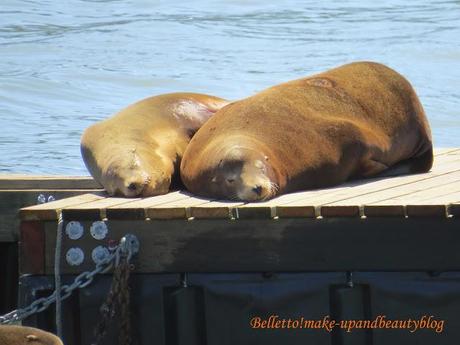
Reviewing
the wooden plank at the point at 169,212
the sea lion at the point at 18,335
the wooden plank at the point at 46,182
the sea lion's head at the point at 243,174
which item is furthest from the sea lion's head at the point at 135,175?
the sea lion at the point at 18,335

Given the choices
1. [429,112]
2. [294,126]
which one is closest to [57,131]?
[429,112]

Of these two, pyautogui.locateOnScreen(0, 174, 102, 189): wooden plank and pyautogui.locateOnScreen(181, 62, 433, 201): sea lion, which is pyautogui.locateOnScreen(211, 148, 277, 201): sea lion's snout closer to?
pyautogui.locateOnScreen(181, 62, 433, 201): sea lion

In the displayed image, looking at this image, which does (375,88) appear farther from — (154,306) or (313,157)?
(154,306)

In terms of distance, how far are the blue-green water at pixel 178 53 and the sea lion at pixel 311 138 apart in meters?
4.45

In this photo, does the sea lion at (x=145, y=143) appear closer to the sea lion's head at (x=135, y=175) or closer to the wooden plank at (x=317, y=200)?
the sea lion's head at (x=135, y=175)

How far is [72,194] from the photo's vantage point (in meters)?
5.39

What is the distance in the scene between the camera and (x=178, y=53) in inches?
605

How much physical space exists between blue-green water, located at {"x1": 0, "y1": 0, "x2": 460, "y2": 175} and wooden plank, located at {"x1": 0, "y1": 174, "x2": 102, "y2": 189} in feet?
12.7

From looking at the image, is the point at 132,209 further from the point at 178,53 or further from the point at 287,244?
the point at 178,53

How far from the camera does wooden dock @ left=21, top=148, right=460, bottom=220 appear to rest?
404 centimetres

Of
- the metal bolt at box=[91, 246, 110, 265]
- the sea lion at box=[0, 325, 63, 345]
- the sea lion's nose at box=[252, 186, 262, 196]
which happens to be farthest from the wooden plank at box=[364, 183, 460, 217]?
the sea lion at box=[0, 325, 63, 345]

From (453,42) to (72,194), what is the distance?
1110 cm

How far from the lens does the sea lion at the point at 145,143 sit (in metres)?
4.66

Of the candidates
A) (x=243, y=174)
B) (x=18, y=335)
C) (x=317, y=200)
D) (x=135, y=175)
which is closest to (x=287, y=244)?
(x=317, y=200)
